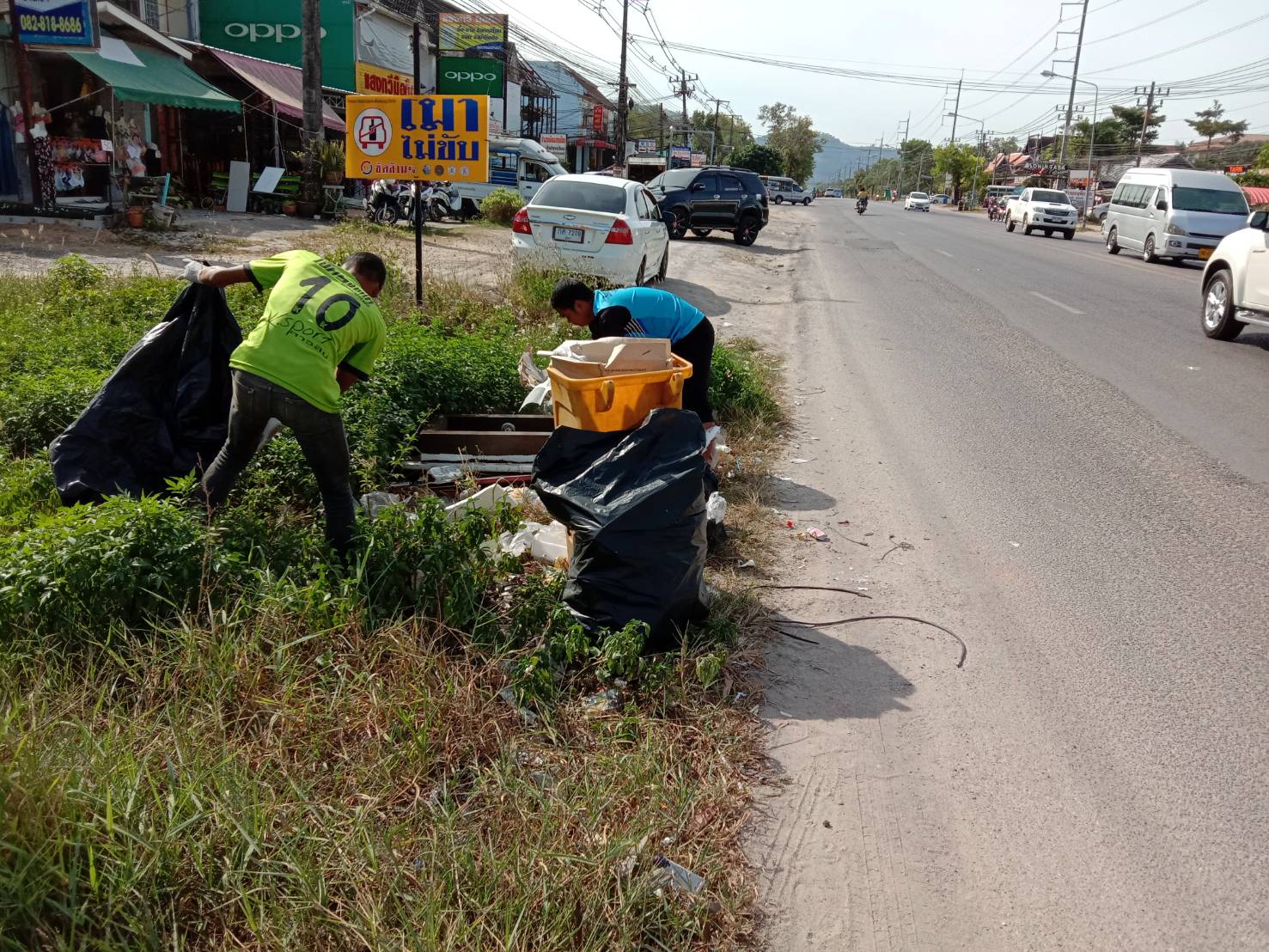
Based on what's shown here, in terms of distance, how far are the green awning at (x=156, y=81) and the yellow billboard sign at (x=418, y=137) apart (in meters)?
11.9

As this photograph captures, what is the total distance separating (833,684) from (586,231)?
31.3 ft

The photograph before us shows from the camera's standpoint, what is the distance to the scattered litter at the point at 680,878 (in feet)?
8.80

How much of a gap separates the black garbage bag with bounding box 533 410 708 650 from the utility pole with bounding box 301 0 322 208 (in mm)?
18358

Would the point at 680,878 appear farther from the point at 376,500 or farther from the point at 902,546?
the point at 902,546

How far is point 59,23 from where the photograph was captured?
608 inches

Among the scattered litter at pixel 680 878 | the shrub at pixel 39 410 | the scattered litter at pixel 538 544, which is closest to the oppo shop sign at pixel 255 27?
the shrub at pixel 39 410

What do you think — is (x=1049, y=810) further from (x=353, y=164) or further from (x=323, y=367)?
(x=353, y=164)

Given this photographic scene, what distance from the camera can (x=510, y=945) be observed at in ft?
7.70

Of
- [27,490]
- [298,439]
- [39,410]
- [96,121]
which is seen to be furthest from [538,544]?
[96,121]

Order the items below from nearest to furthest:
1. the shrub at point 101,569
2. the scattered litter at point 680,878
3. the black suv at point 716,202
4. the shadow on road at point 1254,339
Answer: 1. the scattered litter at point 680,878
2. the shrub at point 101,569
3. the shadow on road at point 1254,339
4. the black suv at point 716,202

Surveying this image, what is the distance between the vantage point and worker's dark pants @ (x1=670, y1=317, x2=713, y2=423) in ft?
17.7

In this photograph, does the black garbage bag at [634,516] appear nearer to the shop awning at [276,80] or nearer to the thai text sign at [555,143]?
the shop awning at [276,80]

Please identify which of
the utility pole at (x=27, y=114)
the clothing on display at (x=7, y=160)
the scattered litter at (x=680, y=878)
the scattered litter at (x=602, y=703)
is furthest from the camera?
the clothing on display at (x=7, y=160)

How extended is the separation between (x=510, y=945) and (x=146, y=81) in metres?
21.6
